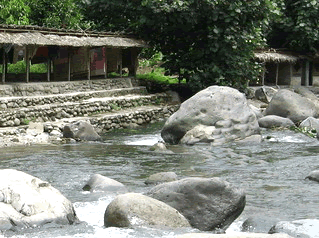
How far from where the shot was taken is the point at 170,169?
12570 mm

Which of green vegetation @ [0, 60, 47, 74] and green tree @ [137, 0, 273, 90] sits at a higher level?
green tree @ [137, 0, 273, 90]

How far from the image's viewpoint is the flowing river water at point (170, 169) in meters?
8.34

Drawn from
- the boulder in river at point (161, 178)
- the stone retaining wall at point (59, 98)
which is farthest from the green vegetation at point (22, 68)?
the boulder in river at point (161, 178)

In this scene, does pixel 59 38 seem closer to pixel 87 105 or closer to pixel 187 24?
pixel 87 105

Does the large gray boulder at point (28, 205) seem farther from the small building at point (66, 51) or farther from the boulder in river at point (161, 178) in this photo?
the small building at point (66, 51)

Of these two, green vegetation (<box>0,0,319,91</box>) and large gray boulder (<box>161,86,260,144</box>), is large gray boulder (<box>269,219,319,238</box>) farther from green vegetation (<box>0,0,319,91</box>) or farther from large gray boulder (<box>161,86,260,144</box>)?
green vegetation (<box>0,0,319,91</box>)

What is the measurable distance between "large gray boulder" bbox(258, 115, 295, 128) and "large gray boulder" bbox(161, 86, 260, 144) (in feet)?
8.65

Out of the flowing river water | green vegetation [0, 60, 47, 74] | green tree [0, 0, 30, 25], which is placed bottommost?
the flowing river water

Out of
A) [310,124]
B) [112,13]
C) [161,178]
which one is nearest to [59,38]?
[112,13]

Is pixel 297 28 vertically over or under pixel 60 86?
over

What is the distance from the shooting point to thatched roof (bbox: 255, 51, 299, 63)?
1180 inches

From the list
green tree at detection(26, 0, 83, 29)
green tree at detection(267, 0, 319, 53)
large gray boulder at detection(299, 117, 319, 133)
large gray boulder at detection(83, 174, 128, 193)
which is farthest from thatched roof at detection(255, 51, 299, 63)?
large gray boulder at detection(83, 174, 128, 193)

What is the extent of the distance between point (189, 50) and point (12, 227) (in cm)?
1963

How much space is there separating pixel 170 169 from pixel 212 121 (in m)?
4.20
